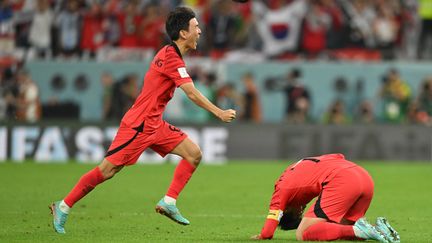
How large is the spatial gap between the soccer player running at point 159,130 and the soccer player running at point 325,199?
4.08 feet

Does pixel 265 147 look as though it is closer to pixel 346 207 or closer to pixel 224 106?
pixel 224 106

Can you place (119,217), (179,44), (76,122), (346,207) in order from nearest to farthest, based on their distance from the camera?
(346,207), (179,44), (119,217), (76,122)

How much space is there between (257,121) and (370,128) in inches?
102

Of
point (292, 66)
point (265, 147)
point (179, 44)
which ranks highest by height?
point (179, 44)

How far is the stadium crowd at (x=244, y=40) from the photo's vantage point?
24.7 meters

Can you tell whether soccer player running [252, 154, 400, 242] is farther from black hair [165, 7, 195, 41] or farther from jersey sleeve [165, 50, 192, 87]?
black hair [165, 7, 195, 41]

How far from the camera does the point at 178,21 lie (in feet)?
36.9

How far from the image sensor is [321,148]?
951 inches

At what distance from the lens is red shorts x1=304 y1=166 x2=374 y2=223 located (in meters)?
9.89

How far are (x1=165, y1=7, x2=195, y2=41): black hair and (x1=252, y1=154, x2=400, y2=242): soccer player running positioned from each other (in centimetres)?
201

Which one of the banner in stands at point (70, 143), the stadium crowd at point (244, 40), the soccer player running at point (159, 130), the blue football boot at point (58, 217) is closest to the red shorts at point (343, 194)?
the soccer player running at point (159, 130)

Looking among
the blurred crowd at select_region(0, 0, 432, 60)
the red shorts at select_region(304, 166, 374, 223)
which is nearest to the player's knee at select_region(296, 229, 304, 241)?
the red shorts at select_region(304, 166, 374, 223)

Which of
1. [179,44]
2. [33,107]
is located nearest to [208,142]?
[33,107]

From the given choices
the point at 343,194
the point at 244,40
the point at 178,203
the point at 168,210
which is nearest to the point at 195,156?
Result: the point at 168,210
